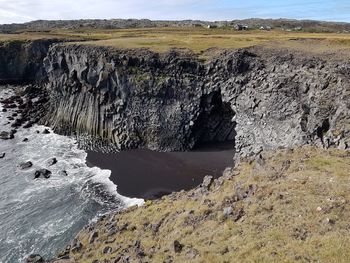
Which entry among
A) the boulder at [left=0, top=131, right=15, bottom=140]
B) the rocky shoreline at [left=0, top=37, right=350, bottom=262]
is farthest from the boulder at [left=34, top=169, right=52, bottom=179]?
the boulder at [left=0, top=131, right=15, bottom=140]

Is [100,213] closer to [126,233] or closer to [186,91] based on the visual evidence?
[126,233]

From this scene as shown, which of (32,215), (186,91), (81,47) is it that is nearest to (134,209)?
(32,215)

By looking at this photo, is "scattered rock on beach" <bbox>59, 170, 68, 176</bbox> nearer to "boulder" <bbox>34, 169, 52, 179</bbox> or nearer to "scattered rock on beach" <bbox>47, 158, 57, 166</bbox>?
"boulder" <bbox>34, 169, 52, 179</bbox>

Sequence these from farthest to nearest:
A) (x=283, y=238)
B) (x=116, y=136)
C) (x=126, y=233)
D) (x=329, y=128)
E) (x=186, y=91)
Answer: (x=116, y=136)
(x=186, y=91)
(x=329, y=128)
(x=126, y=233)
(x=283, y=238)

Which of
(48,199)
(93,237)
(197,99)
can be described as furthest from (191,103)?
(93,237)

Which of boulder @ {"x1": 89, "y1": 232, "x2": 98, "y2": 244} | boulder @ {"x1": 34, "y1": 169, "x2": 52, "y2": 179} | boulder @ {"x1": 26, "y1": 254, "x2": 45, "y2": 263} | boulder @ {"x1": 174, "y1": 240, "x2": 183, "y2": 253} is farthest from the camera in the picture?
boulder @ {"x1": 34, "y1": 169, "x2": 52, "y2": 179}
